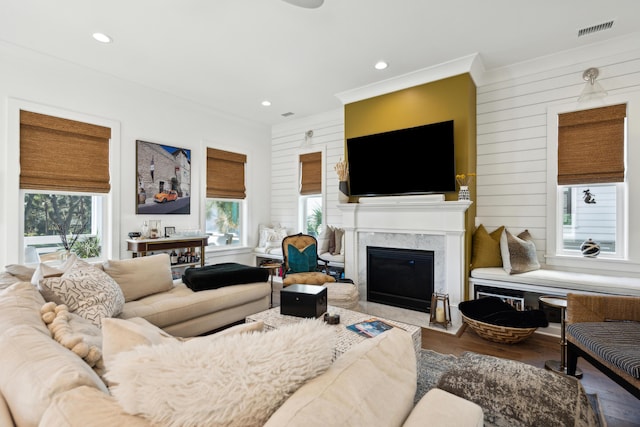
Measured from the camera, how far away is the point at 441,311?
3178mm

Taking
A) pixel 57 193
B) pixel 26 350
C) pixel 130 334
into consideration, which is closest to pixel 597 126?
pixel 130 334

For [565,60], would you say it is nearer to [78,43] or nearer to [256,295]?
[256,295]

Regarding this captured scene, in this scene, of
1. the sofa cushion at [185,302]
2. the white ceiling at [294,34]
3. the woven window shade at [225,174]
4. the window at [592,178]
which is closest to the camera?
the sofa cushion at [185,302]

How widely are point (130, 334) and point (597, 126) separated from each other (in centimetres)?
424

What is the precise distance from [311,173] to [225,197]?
1532mm

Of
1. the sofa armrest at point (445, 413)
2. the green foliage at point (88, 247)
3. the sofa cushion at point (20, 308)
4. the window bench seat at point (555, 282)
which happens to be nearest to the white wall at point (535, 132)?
the window bench seat at point (555, 282)

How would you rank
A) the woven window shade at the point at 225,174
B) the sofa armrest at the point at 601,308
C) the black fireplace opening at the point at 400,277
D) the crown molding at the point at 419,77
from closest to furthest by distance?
the sofa armrest at the point at 601,308 → the crown molding at the point at 419,77 → the black fireplace opening at the point at 400,277 → the woven window shade at the point at 225,174

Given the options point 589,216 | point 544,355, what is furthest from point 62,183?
point 589,216

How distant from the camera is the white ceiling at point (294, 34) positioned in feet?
8.31

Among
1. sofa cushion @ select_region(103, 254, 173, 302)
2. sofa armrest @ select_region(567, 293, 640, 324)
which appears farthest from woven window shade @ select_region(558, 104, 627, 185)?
sofa cushion @ select_region(103, 254, 173, 302)

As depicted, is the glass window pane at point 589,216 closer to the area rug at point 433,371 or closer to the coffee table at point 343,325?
the area rug at point 433,371

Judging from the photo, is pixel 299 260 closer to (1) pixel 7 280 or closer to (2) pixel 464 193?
(2) pixel 464 193

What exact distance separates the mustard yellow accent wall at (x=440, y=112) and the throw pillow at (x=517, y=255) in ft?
1.20

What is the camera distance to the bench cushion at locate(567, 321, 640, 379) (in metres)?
1.58
